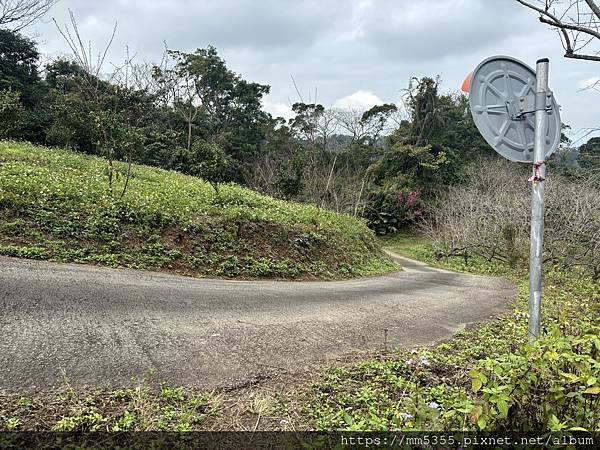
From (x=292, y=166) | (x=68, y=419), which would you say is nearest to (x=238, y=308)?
(x=68, y=419)

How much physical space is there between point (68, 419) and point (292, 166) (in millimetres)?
14688

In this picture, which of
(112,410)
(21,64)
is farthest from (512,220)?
(21,64)

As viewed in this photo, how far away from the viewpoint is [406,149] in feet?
95.1

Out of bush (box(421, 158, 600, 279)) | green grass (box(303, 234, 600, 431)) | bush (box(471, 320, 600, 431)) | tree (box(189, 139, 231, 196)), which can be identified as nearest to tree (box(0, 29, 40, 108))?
tree (box(189, 139, 231, 196))

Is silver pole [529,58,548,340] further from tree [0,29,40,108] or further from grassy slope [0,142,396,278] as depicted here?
tree [0,29,40,108]

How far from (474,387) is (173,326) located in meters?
2.72

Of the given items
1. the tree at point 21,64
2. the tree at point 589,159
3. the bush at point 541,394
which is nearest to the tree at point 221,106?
the tree at point 21,64

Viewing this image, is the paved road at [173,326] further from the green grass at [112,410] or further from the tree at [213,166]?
the tree at [213,166]

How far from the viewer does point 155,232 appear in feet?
22.7

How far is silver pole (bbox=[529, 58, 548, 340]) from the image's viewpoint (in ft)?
6.97

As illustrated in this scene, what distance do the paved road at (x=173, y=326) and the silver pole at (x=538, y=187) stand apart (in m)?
1.71

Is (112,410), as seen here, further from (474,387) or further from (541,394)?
(541,394)

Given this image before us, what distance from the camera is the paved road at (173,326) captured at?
2.60 metres

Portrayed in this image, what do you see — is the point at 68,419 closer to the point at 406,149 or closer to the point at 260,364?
the point at 260,364
